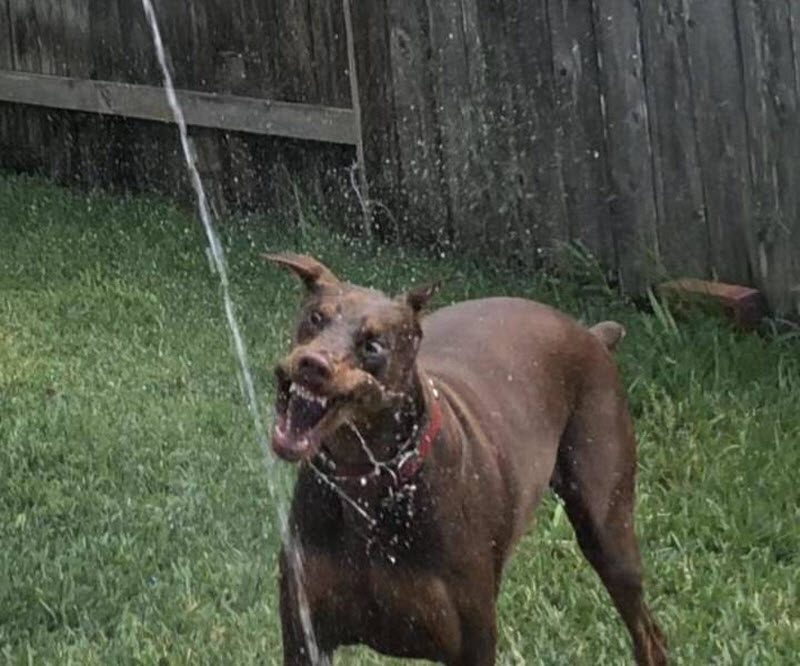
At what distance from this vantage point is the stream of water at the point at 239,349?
11.5 feet

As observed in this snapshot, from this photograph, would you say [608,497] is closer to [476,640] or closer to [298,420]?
[476,640]

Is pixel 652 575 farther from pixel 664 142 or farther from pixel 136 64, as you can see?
pixel 136 64

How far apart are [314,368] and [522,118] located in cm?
458

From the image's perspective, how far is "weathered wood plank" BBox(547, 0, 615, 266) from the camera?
23.7 ft

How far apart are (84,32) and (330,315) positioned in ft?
22.8

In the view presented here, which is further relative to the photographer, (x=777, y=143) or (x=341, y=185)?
(x=341, y=185)

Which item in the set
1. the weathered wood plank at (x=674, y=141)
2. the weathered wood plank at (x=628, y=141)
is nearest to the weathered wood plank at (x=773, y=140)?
the weathered wood plank at (x=674, y=141)

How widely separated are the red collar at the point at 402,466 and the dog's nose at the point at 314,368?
1.16 ft

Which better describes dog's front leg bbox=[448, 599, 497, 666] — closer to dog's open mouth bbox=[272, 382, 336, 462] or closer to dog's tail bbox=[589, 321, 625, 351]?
dog's open mouth bbox=[272, 382, 336, 462]

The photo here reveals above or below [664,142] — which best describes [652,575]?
below

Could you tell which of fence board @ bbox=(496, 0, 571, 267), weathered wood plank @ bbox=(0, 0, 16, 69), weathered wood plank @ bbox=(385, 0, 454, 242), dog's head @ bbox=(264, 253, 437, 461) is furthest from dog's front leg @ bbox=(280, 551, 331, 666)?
weathered wood plank @ bbox=(0, 0, 16, 69)

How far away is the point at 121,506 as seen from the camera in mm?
5461

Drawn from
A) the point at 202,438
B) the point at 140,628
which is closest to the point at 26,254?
the point at 202,438

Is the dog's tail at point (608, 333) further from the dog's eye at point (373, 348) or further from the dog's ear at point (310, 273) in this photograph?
the dog's eye at point (373, 348)
